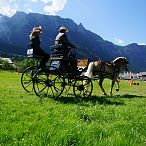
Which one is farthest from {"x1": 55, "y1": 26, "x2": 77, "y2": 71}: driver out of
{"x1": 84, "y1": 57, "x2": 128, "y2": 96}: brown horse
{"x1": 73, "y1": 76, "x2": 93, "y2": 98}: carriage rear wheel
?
{"x1": 84, "y1": 57, "x2": 128, "y2": 96}: brown horse

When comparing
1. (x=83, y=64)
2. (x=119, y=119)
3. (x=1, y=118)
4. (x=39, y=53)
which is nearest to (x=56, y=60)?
(x=39, y=53)

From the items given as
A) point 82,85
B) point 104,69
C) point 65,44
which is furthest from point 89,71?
point 65,44

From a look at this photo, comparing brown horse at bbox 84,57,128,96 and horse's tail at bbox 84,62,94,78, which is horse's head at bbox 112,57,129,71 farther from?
horse's tail at bbox 84,62,94,78

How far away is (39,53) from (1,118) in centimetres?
934

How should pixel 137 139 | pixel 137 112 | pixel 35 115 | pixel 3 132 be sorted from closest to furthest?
pixel 3 132
pixel 137 139
pixel 35 115
pixel 137 112

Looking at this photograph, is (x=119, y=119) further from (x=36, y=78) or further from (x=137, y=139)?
(x=36, y=78)

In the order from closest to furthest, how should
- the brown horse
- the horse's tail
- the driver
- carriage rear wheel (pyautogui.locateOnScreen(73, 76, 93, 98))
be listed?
the driver → carriage rear wheel (pyautogui.locateOnScreen(73, 76, 93, 98)) → the horse's tail → the brown horse

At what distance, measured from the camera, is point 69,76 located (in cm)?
2130

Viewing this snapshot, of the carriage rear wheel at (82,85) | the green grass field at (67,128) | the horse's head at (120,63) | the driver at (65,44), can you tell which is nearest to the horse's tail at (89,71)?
the carriage rear wheel at (82,85)

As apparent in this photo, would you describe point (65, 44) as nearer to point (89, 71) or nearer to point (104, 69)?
point (89, 71)

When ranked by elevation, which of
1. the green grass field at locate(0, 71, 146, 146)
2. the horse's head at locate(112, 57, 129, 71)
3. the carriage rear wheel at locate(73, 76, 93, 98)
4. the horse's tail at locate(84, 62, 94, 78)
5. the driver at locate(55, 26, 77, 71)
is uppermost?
the driver at locate(55, 26, 77, 71)

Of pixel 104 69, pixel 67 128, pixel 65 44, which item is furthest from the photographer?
pixel 104 69

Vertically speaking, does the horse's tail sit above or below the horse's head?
below

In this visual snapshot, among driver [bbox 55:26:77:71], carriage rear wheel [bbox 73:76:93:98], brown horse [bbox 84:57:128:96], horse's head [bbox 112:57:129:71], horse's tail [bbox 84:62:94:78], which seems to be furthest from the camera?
horse's head [bbox 112:57:129:71]
